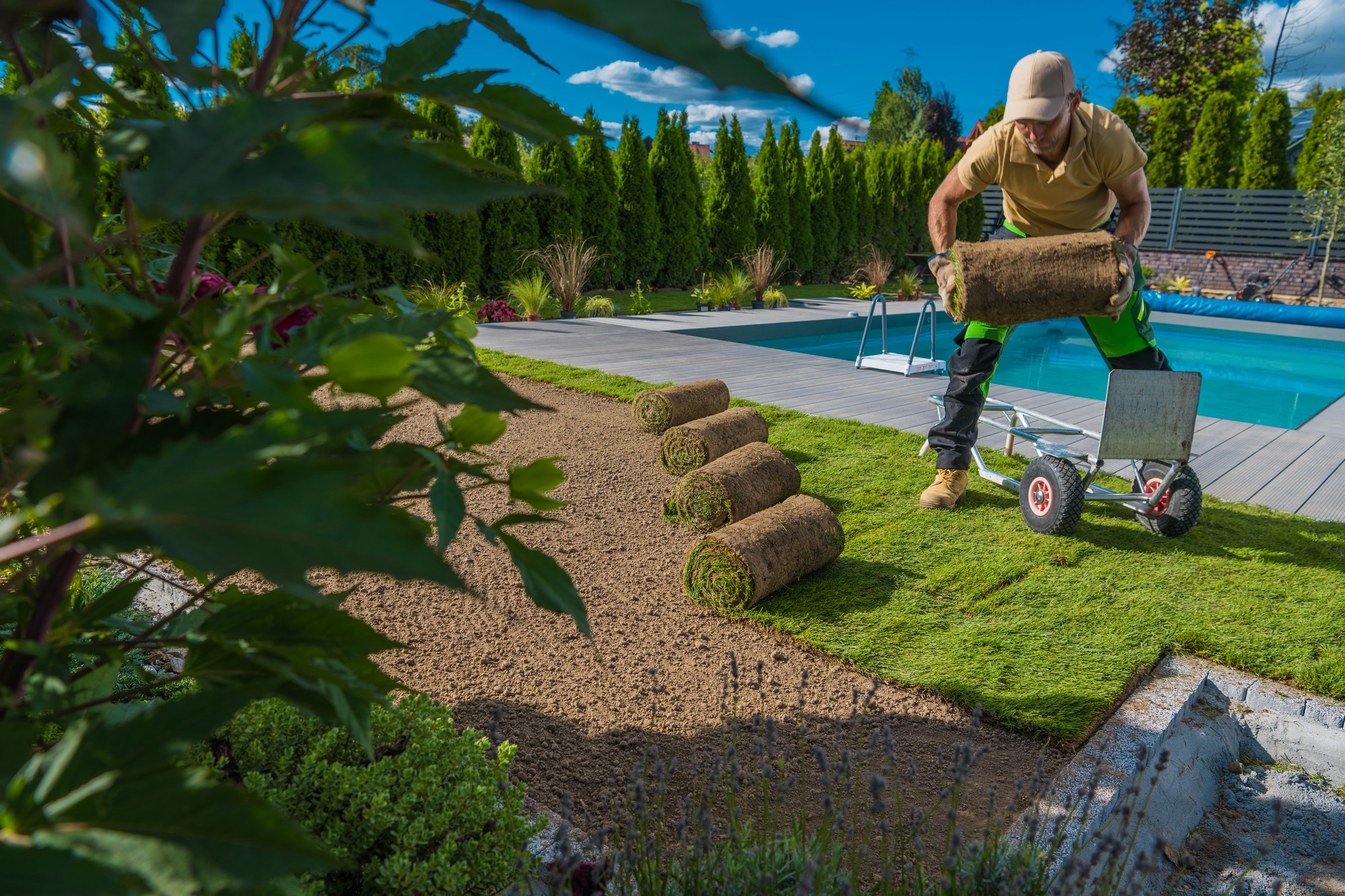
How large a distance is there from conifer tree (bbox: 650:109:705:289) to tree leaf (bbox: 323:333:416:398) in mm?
13071

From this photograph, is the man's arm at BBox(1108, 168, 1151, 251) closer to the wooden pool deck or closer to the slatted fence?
the wooden pool deck

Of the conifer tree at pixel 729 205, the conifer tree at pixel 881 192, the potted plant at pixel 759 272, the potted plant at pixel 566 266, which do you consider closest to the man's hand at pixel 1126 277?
the potted plant at pixel 566 266

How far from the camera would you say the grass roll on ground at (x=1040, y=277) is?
3326 millimetres

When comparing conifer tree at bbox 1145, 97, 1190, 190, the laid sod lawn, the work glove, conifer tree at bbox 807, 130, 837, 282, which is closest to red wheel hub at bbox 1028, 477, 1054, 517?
the laid sod lawn

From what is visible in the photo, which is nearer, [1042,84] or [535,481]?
[535,481]

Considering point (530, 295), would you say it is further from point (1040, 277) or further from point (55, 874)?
point (55, 874)

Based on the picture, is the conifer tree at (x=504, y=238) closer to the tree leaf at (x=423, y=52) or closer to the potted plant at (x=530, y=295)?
the potted plant at (x=530, y=295)

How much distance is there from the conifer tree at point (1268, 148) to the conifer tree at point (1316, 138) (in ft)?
1.04

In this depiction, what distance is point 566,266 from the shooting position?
10898mm

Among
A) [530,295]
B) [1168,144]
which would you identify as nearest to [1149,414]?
[530,295]

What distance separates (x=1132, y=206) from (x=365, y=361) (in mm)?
3936

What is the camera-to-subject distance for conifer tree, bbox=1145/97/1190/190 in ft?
61.5

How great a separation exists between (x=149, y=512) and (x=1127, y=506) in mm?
4282

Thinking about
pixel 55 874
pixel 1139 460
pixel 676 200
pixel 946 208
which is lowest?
pixel 1139 460
